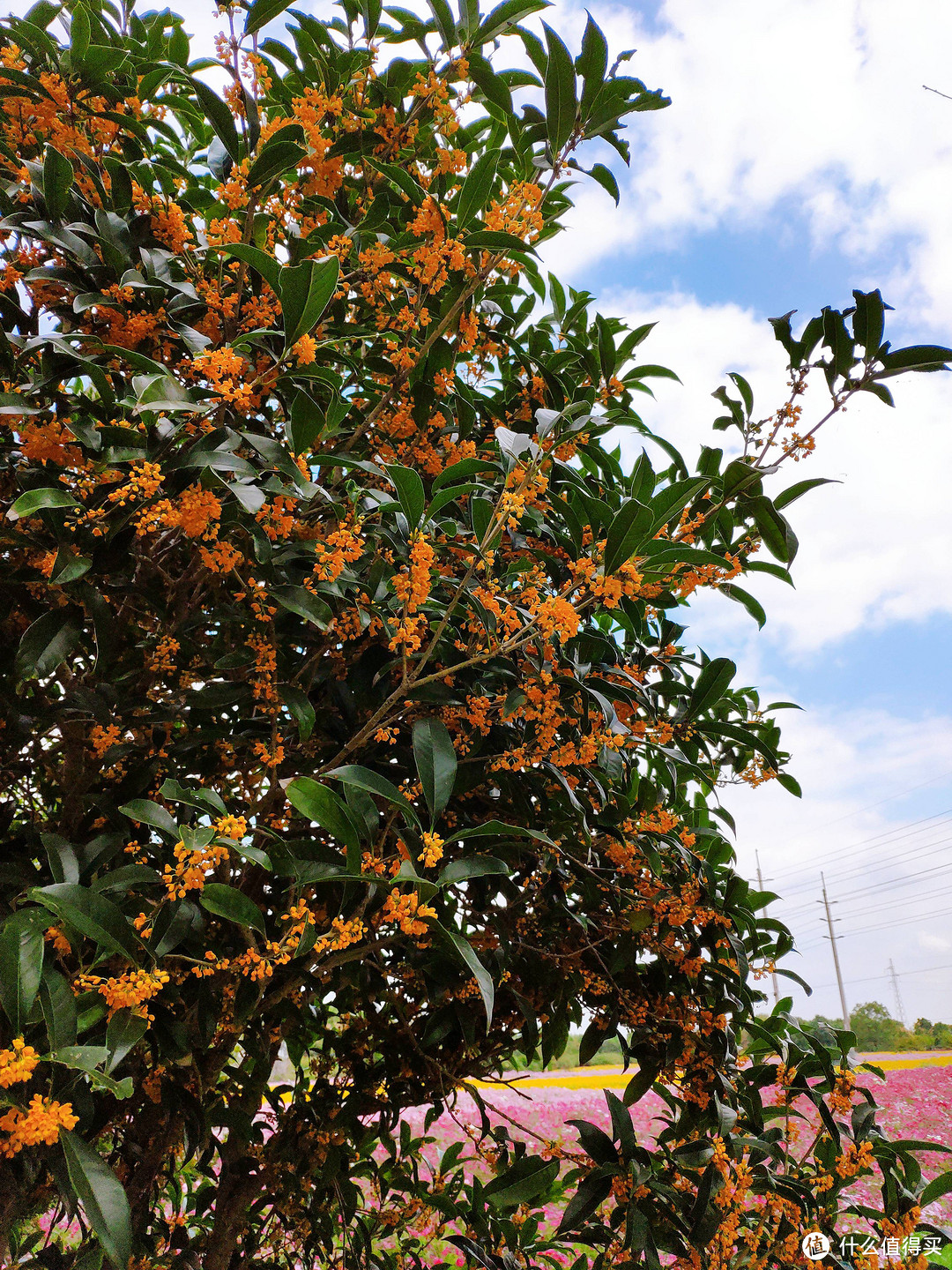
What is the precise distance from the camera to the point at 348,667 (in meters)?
1.58

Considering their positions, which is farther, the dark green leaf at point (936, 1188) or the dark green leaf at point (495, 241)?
the dark green leaf at point (936, 1188)

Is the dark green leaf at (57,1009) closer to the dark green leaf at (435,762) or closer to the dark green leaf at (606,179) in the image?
the dark green leaf at (435,762)

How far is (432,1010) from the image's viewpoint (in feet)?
5.73

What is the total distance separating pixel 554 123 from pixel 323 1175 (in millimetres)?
2207

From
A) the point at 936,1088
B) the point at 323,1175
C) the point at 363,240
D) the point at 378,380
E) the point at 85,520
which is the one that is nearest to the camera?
the point at 85,520

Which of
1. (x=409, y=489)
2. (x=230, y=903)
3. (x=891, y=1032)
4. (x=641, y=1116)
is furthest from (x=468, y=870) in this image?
(x=891, y=1032)

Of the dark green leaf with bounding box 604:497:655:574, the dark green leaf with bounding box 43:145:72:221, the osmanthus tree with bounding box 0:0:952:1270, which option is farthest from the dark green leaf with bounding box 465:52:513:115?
the dark green leaf with bounding box 604:497:655:574

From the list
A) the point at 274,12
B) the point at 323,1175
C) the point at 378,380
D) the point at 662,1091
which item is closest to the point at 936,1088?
the point at 662,1091

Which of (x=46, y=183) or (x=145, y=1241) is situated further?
(x=145, y=1241)

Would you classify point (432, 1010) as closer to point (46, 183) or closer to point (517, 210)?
point (517, 210)

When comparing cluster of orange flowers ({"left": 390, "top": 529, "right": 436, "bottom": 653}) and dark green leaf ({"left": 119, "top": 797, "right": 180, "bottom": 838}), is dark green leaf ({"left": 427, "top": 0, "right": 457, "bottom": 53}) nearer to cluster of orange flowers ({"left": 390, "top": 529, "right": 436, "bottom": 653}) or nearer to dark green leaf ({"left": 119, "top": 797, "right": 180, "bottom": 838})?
cluster of orange flowers ({"left": 390, "top": 529, "right": 436, "bottom": 653})

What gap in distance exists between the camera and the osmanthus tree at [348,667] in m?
1.11

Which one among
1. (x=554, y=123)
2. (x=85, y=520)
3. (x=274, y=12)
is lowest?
(x=85, y=520)

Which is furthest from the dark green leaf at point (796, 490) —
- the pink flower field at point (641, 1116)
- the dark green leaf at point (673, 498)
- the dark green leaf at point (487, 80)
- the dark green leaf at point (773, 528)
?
the pink flower field at point (641, 1116)
